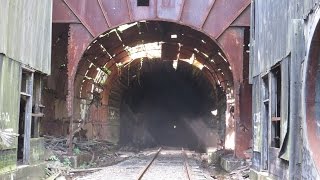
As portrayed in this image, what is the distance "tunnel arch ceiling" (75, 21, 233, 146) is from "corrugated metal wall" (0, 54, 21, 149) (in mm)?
8379

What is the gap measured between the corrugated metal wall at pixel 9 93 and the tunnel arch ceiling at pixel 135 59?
8.38 meters

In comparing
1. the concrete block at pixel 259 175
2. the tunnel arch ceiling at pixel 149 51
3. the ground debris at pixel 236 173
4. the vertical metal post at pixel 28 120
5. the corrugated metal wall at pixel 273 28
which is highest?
the tunnel arch ceiling at pixel 149 51

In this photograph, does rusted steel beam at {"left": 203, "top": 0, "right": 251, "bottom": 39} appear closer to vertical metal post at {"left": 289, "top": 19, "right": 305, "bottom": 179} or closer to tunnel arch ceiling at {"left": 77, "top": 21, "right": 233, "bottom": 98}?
tunnel arch ceiling at {"left": 77, "top": 21, "right": 233, "bottom": 98}

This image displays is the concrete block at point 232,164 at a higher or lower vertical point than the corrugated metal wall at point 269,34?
lower

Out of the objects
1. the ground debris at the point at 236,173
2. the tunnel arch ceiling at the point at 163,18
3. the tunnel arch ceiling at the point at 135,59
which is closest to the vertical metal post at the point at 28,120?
the tunnel arch ceiling at the point at 163,18

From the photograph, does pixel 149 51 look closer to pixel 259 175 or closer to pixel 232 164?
pixel 232 164

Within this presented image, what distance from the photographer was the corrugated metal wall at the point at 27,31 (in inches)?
422

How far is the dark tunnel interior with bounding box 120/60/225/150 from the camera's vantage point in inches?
1371

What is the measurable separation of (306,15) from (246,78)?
42.4 feet

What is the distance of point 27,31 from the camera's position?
12.5 m

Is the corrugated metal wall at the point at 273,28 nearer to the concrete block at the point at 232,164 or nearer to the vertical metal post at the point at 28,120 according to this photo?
the concrete block at the point at 232,164

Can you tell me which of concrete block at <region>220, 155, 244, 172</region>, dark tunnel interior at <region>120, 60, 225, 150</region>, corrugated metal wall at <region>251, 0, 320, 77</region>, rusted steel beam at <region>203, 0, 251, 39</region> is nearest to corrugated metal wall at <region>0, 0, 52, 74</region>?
corrugated metal wall at <region>251, 0, 320, 77</region>

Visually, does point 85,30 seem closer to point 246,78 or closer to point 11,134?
point 246,78

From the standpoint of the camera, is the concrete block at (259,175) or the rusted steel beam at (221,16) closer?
the concrete block at (259,175)
